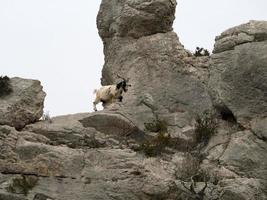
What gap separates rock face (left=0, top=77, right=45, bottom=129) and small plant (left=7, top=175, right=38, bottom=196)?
2.77 m

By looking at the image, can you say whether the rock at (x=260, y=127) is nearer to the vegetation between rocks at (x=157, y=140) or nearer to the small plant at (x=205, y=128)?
the small plant at (x=205, y=128)

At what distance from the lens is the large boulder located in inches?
971

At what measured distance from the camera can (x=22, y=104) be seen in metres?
25.5

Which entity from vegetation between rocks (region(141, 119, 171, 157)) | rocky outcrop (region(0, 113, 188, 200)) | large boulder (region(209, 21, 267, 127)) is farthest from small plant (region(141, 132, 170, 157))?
large boulder (region(209, 21, 267, 127))

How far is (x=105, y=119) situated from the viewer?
82.4 feet

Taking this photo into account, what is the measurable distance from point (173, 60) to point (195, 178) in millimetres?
6454

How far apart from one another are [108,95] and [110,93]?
16cm

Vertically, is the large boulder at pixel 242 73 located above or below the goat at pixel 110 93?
above

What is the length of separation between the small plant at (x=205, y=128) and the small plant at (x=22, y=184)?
6.07 meters

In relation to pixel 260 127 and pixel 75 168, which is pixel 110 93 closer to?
pixel 75 168

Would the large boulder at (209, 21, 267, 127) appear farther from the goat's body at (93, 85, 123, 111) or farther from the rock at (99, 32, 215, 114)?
the goat's body at (93, 85, 123, 111)

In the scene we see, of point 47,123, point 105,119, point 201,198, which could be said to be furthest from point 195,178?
point 47,123

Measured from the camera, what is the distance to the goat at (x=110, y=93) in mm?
27469

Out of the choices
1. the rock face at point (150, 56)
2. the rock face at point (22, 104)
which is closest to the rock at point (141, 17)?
the rock face at point (150, 56)
